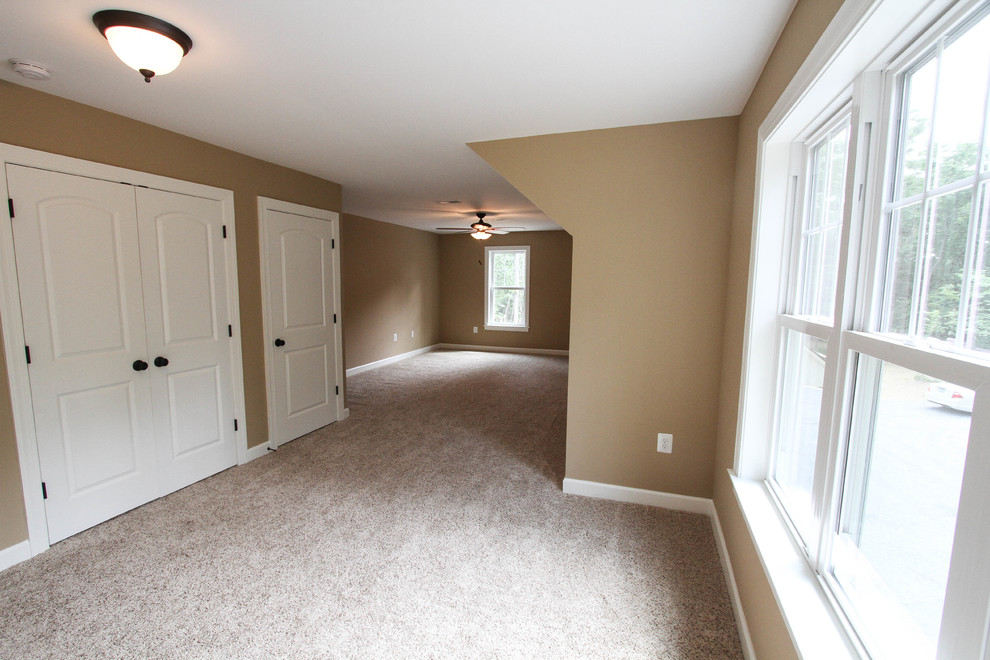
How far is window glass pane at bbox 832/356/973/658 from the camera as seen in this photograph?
0.83 meters

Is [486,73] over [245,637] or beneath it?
over

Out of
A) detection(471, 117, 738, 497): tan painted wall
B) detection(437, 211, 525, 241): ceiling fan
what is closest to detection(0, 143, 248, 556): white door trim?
detection(471, 117, 738, 497): tan painted wall

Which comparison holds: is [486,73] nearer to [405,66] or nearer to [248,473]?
[405,66]

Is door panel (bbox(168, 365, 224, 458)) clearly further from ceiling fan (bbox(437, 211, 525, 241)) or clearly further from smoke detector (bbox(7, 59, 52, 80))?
ceiling fan (bbox(437, 211, 525, 241))

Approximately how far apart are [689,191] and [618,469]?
1.76 meters

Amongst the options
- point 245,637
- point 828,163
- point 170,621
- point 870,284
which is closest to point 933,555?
point 870,284

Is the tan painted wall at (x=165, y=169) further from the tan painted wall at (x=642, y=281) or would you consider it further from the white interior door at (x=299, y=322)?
the tan painted wall at (x=642, y=281)

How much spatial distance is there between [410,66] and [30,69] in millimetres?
1641

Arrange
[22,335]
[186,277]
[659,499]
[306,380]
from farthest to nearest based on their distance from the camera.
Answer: [306,380], [186,277], [659,499], [22,335]

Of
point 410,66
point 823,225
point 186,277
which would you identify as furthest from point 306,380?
point 823,225

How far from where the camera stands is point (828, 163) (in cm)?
150

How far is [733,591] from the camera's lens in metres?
1.90

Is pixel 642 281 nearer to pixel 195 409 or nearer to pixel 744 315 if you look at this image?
pixel 744 315

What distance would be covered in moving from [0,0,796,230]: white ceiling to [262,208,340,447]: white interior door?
2.69ft
